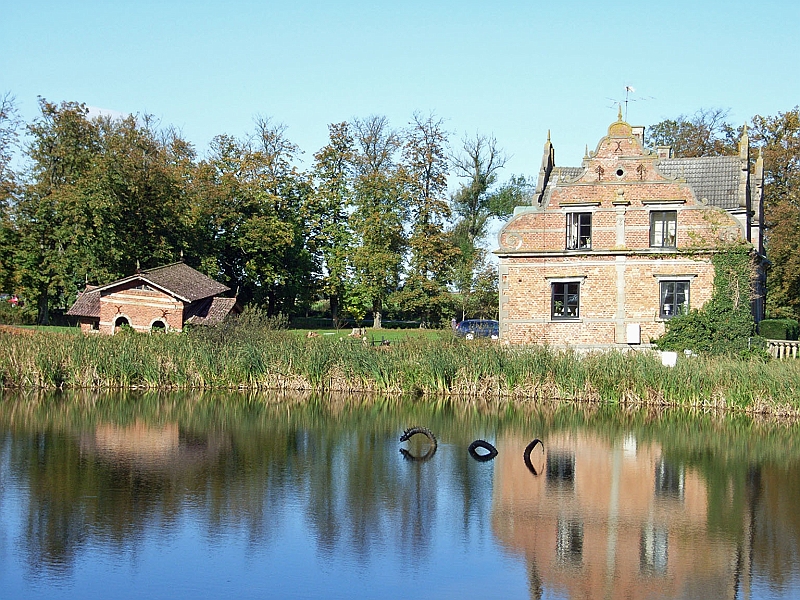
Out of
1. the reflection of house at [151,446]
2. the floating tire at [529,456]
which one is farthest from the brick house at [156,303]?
the floating tire at [529,456]

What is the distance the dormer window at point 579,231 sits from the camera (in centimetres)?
3269

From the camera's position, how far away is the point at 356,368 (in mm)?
25625

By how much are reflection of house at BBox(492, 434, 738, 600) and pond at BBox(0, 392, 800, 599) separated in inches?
1.6

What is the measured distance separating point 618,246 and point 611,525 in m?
20.1

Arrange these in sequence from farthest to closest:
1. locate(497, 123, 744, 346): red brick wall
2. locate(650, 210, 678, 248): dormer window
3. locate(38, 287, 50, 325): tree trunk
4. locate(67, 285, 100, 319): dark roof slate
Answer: locate(38, 287, 50, 325): tree trunk → locate(67, 285, 100, 319): dark roof slate → locate(650, 210, 678, 248): dormer window → locate(497, 123, 744, 346): red brick wall

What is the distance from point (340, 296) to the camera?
169 feet

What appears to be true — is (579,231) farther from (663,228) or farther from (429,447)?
(429,447)

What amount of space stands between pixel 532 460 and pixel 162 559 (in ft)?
27.1

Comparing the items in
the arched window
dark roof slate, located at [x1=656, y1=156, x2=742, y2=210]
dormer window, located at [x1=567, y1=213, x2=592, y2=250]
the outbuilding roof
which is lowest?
the arched window

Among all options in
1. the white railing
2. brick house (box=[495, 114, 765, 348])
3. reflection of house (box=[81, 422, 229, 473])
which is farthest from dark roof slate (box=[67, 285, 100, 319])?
the white railing

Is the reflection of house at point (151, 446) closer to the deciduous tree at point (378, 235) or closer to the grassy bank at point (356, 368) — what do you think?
the grassy bank at point (356, 368)

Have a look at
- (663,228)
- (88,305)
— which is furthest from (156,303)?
(663,228)

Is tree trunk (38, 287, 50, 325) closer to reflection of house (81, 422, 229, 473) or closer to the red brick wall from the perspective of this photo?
the red brick wall

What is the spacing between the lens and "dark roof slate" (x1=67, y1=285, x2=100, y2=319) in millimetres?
39188
